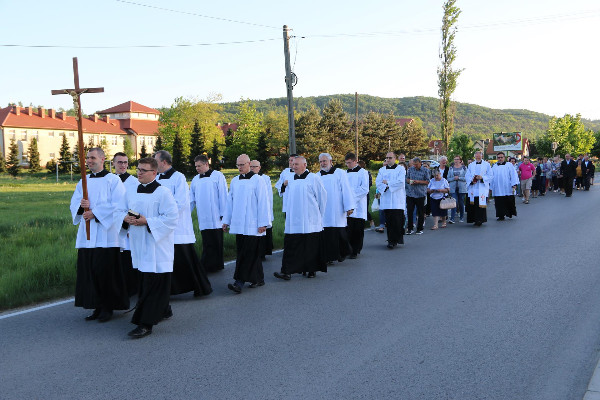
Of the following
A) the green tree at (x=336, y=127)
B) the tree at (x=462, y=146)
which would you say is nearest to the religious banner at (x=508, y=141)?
the green tree at (x=336, y=127)

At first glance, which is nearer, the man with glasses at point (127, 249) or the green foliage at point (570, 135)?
the man with glasses at point (127, 249)

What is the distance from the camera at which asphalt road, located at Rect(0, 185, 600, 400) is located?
4523 mm

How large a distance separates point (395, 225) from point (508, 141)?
209 ft

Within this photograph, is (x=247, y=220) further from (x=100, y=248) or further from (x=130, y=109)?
(x=130, y=109)

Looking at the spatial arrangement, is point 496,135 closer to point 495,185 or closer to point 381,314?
point 495,185

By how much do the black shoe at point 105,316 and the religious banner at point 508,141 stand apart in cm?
6830

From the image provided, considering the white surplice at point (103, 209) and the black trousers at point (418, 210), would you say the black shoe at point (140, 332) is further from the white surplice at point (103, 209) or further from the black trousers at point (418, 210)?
the black trousers at point (418, 210)

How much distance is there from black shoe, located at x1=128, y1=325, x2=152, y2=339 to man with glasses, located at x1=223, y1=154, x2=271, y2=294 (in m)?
2.06

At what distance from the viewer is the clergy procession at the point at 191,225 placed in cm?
617

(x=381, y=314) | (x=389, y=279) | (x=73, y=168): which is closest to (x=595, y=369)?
(x=381, y=314)

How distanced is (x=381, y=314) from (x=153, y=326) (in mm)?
2593

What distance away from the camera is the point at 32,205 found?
27.3 metres

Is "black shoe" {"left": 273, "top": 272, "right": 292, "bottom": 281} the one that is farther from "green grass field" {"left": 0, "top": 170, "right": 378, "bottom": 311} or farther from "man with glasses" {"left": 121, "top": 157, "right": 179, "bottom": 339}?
"man with glasses" {"left": 121, "top": 157, "right": 179, "bottom": 339}

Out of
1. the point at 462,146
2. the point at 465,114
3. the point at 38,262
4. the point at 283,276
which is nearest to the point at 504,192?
the point at 283,276
